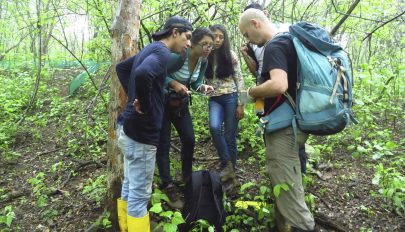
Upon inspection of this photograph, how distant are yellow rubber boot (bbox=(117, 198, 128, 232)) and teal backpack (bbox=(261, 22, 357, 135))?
1.71 meters

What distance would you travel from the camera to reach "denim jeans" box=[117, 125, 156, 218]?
2.70 m

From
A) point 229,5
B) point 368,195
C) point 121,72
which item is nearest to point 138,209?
point 121,72

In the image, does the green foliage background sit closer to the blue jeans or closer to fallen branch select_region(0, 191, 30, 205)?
fallen branch select_region(0, 191, 30, 205)

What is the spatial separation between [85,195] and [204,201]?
1.78 m

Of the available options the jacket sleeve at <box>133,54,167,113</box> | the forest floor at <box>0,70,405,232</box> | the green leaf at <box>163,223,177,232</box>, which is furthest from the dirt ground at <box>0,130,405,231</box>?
the jacket sleeve at <box>133,54,167,113</box>

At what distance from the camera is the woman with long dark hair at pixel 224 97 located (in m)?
3.93

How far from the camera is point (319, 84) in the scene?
2.47 m

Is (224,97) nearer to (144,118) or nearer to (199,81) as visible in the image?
(199,81)

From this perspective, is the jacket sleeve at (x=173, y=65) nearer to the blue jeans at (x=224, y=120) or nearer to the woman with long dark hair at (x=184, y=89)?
the woman with long dark hair at (x=184, y=89)

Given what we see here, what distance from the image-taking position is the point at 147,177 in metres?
2.79

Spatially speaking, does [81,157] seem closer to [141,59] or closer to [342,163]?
[141,59]

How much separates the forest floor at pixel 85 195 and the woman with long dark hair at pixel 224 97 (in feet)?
1.98

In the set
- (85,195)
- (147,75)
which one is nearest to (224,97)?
(147,75)

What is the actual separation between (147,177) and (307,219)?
142 centimetres
